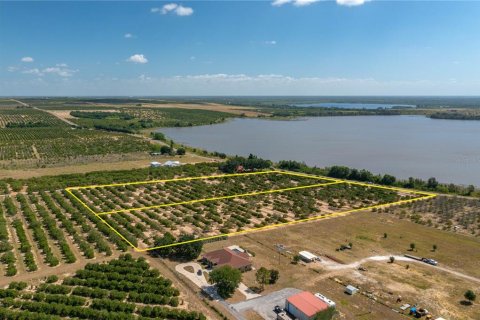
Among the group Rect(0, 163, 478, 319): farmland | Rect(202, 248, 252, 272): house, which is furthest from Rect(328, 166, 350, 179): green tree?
Rect(202, 248, 252, 272): house

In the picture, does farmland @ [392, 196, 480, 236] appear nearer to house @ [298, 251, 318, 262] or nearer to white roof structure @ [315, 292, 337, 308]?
house @ [298, 251, 318, 262]

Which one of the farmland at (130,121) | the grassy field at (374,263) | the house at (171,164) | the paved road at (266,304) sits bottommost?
the paved road at (266,304)

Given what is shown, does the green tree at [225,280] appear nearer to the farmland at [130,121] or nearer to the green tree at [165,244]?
the green tree at [165,244]

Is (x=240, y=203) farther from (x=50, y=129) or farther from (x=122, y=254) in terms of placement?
(x=50, y=129)

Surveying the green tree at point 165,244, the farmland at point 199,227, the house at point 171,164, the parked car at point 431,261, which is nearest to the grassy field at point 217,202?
the farmland at point 199,227

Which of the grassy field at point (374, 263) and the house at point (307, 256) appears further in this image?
the house at point (307, 256)

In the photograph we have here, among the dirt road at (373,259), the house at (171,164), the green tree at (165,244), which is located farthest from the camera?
the house at (171,164)
